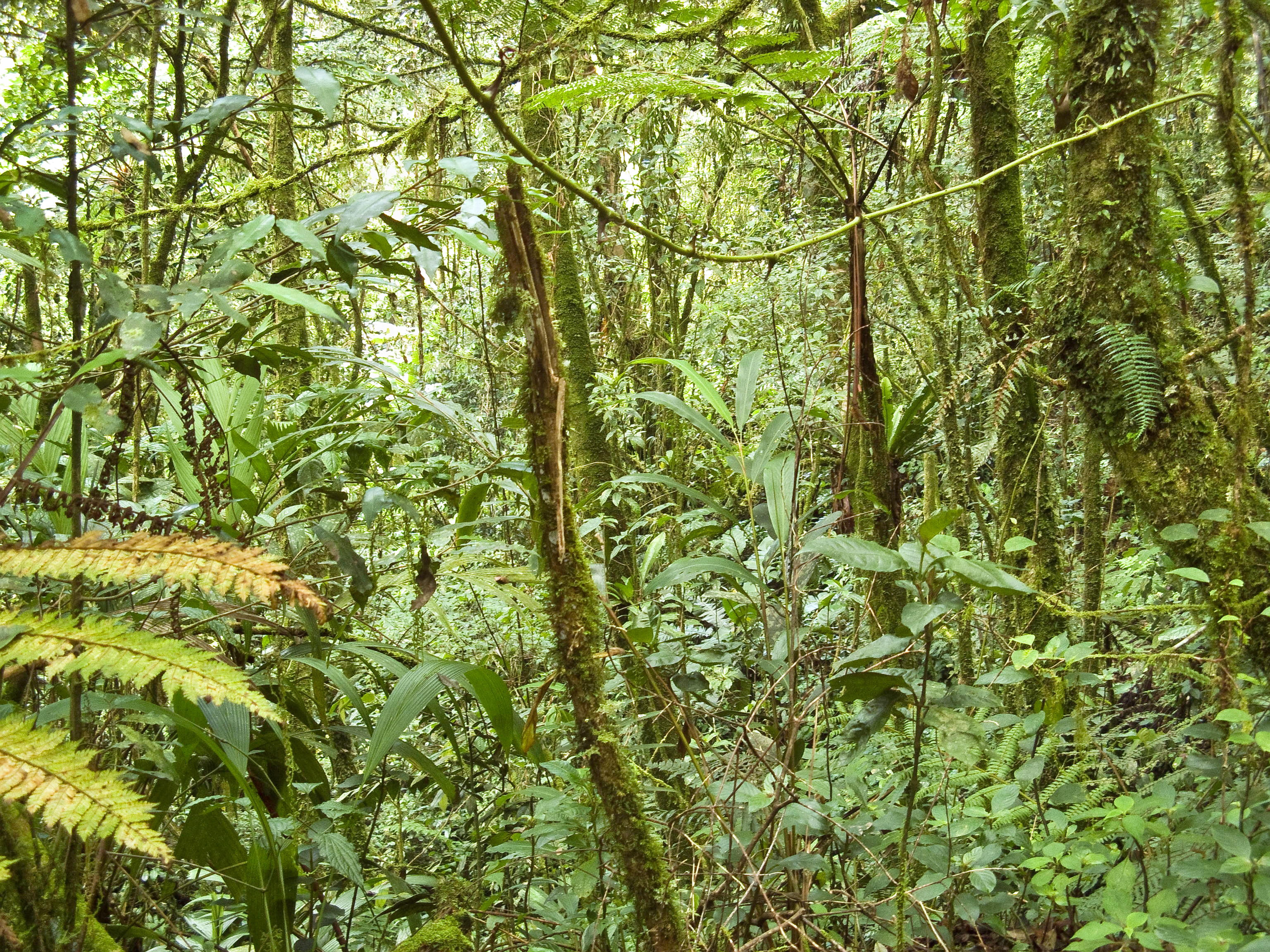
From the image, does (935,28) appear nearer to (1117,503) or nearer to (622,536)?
(622,536)

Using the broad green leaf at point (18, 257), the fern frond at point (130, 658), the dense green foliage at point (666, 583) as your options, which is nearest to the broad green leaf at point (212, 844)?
the dense green foliage at point (666, 583)

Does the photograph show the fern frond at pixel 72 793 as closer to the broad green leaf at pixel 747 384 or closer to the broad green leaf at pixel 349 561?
the broad green leaf at pixel 349 561

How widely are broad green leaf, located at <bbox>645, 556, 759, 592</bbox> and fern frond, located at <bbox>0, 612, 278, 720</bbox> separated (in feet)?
2.90

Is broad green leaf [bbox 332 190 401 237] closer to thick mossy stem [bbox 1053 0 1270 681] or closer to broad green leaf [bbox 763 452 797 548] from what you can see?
broad green leaf [bbox 763 452 797 548]

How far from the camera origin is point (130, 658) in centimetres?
104

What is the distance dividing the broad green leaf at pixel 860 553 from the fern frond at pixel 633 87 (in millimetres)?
1147

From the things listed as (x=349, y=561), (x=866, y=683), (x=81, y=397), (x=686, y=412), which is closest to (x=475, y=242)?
(x=686, y=412)

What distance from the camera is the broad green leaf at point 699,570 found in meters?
1.76

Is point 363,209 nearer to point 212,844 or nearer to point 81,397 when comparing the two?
point 81,397

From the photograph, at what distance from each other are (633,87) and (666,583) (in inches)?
49.7

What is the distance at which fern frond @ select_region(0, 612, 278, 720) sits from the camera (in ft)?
3.30

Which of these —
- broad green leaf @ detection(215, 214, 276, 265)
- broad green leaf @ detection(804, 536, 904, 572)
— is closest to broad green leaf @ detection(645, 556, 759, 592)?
broad green leaf @ detection(804, 536, 904, 572)

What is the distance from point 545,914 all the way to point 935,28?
2.79m

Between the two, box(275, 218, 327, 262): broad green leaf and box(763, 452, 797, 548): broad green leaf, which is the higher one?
box(275, 218, 327, 262): broad green leaf
